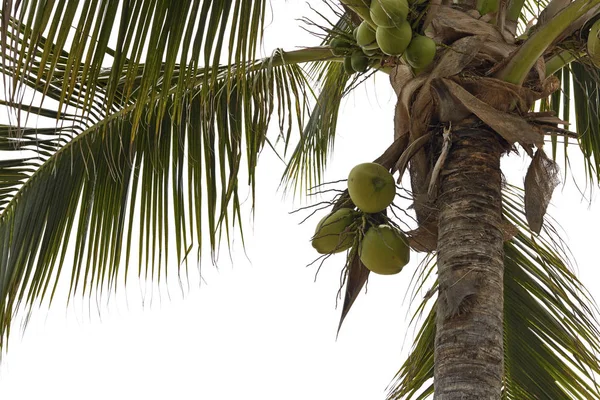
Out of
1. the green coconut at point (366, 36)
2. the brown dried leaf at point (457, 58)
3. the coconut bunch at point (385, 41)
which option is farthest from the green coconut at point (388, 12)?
the brown dried leaf at point (457, 58)

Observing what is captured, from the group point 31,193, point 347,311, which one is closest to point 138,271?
point 31,193

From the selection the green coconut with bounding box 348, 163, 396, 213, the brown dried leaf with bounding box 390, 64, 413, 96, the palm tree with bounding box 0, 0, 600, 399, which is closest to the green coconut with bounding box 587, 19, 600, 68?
the palm tree with bounding box 0, 0, 600, 399

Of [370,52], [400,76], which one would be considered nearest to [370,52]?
[370,52]

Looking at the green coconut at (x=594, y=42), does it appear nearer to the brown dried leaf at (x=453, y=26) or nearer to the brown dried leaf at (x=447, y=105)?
the brown dried leaf at (x=453, y=26)

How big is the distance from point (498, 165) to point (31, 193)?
6.28ft

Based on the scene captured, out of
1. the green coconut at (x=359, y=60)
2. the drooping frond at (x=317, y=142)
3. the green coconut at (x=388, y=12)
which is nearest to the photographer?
the green coconut at (x=388, y=12)

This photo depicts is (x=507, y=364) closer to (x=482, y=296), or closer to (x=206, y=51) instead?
(x=482, y=296)

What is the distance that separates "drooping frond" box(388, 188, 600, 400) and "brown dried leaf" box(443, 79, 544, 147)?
77 centimetres

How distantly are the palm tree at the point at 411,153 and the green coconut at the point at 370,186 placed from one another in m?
0.15

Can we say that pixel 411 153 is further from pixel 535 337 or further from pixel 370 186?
pixel 535 337

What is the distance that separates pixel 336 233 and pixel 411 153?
0.34 m

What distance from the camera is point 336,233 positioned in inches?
99.6

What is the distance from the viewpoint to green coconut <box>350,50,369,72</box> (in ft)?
8.70

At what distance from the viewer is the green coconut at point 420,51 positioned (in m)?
2.47
